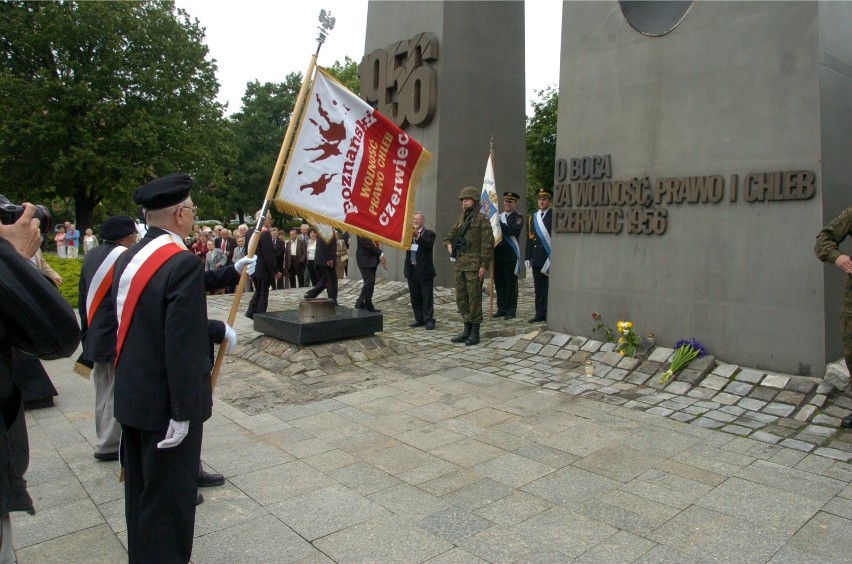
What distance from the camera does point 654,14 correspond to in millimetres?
6926

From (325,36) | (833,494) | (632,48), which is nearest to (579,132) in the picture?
(632,48)

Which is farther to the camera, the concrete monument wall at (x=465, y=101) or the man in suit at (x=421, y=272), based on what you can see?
the concrete monument wall at (x=465, y=101)

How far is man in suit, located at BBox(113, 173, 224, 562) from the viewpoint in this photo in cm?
266

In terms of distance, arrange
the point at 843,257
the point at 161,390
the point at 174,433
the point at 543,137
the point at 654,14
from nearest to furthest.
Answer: the point at 174,433 → the point at 161,390 → the point at 843,257 → the point at 654,14 → the point at 543,137

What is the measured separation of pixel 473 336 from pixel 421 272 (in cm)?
164

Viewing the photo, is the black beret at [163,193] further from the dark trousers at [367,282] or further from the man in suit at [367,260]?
the dark trousers at [367,282]

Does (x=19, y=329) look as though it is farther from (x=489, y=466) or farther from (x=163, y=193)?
(x=489, y=466)

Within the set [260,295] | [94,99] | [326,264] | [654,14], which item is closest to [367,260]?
[326,264]

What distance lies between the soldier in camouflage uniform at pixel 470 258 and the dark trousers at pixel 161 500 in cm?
584

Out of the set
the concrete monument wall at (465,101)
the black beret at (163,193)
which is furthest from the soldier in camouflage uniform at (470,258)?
the black beret at (163,193)

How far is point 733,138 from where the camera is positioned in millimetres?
6199

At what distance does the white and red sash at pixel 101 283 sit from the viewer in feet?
14.0

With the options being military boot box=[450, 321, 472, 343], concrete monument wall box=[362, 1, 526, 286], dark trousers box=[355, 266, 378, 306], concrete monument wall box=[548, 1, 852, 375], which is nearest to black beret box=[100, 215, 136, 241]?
military boot box=[450, 321, 472, 343]

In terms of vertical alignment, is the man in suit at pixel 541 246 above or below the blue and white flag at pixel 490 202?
below
